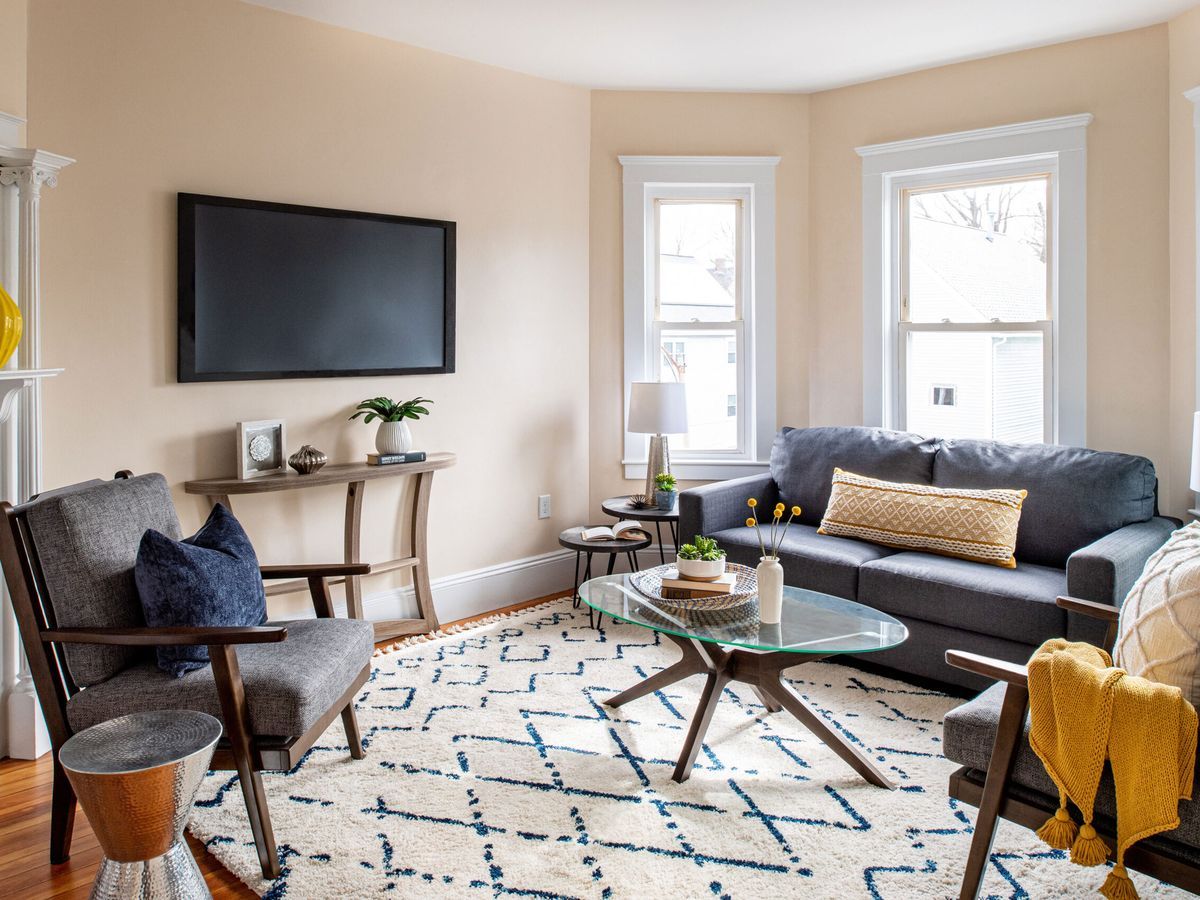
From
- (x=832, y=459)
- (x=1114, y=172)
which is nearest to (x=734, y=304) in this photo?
(x=832, y=459)

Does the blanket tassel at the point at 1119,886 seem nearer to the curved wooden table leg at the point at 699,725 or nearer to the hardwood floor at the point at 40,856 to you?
the curved wooden table leg at the point at 699,725

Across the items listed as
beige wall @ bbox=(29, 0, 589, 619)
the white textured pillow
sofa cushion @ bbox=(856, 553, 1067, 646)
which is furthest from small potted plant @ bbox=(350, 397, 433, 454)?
the white textured pillow

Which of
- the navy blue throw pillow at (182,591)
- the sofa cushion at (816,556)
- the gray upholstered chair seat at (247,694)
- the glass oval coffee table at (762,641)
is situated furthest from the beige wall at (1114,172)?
the navy blue throw pillow at (182,591)

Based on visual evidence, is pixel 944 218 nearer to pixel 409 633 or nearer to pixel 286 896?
pixel 409 633

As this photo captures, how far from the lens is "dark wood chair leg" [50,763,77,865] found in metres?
2.23

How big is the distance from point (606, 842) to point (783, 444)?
2555 millimetres

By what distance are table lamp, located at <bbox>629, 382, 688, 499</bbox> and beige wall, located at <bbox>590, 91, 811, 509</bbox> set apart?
0.42 meters

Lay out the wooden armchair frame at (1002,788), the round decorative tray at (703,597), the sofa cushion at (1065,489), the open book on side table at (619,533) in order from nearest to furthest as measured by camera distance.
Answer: the wooden armchair frame at (1002,788) < the round decorative tray at (703,597) < the sofa cushion at (1065,489) < the open book on side table at (619,533)

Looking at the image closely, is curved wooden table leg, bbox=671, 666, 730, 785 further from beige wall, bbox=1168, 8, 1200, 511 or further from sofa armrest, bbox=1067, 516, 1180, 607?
beige wall, bbox=1168, 8, 1200, 511

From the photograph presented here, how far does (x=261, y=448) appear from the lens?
3.54 metres

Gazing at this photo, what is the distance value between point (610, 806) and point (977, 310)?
308 centimetres

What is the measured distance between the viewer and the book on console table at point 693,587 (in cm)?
282

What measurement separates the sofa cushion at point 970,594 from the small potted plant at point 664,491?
3.77ft

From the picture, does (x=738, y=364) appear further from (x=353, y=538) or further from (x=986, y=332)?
(x=353, y=538)
